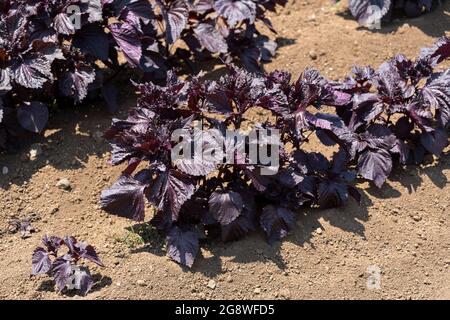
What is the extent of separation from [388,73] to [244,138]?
3.46 feet

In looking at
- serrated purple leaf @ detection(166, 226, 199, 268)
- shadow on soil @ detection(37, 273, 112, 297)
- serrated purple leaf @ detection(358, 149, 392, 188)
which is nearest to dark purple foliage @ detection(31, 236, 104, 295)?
shadow on soil @ detection(37, 273, 112, 297)

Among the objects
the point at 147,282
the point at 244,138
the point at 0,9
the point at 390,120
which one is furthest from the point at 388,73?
the point at 0,9

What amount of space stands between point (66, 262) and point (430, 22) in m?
3.19

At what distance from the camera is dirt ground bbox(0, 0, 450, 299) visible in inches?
155

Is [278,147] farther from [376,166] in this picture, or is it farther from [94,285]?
[94,285]

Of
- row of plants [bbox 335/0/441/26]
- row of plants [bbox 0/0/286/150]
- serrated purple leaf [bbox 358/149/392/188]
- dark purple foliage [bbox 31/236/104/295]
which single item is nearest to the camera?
dark purple foliage [bbox 31/236/104/295]

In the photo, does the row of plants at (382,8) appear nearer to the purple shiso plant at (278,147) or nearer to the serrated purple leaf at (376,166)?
the purple shiso plant at (278,147)

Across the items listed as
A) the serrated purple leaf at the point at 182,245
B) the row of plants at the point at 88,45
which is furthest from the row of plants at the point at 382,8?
the serrated purple leaf at the point at 182,245

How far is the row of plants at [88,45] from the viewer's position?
4516mm

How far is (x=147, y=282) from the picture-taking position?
154 inches

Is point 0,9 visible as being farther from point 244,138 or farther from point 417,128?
point 417,128

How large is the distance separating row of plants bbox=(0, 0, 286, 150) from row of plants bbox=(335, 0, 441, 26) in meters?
0.67

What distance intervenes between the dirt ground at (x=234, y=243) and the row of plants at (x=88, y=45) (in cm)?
23

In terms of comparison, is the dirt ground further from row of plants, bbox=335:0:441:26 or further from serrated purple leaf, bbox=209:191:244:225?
row of plants, bbox=335:0:441:26
